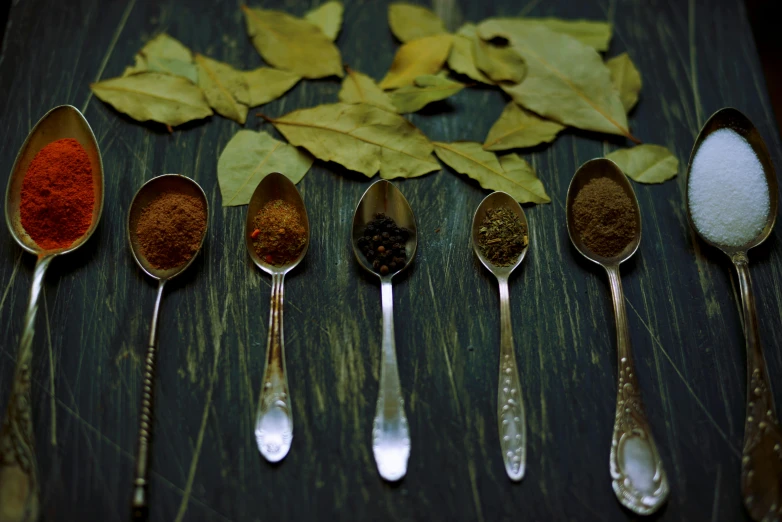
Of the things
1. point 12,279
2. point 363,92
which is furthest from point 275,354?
point 363,92

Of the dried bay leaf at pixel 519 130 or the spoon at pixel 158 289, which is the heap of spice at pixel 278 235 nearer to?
the spoon at pixel 158 289

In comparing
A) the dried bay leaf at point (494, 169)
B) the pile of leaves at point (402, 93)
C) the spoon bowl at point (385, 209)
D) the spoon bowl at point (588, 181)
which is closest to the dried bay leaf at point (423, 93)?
the pile of leaves at point (402, 93)

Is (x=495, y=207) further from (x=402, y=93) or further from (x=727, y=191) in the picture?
(x=727, y=191)

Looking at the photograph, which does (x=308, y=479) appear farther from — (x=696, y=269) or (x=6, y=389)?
(x=696, y=269)

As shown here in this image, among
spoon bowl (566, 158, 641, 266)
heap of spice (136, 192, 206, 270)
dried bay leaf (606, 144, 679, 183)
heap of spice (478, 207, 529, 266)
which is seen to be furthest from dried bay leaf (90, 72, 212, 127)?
dried bay leaf (606, 144, 679, 183)

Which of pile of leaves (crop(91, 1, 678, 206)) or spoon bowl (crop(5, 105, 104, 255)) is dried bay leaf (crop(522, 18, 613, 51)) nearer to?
pile of leaves (crop(91, 1, 678, 206))

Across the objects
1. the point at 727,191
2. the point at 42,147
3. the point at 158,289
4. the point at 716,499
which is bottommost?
the point at 716,499
